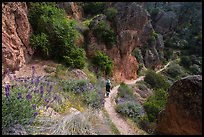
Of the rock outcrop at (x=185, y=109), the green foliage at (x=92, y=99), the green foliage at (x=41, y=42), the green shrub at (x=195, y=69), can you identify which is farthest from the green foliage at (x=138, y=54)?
the rock outcrop at (x=185, y=109)

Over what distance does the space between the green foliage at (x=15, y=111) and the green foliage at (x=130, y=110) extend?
6385mm

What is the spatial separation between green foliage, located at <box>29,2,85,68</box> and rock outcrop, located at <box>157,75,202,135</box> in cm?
878

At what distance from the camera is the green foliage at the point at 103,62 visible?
17.7 m

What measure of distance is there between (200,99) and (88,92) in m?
5.18

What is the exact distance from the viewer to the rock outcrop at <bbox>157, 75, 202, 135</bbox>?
5.76 meters

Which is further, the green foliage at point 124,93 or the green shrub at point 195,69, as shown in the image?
the green shrub at point 195,69

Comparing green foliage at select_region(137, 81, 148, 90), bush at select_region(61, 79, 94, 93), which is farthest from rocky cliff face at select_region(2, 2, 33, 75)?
green foliage at select_region(137, 81, 148, 90)

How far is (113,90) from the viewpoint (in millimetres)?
16594

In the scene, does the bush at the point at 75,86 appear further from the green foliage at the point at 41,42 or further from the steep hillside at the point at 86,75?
the green foliage at the point at 41,42

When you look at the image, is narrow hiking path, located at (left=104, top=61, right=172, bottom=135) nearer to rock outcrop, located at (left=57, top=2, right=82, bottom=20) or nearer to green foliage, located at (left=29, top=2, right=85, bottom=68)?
green foliage, located at (left=29, top=2, right=85, bottom=68)

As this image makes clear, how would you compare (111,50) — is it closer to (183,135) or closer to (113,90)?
(113,90)

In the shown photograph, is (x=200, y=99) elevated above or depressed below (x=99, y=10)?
below

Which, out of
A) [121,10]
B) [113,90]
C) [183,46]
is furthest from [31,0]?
[183,46]

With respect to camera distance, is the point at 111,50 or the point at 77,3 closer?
the point at 111,50
